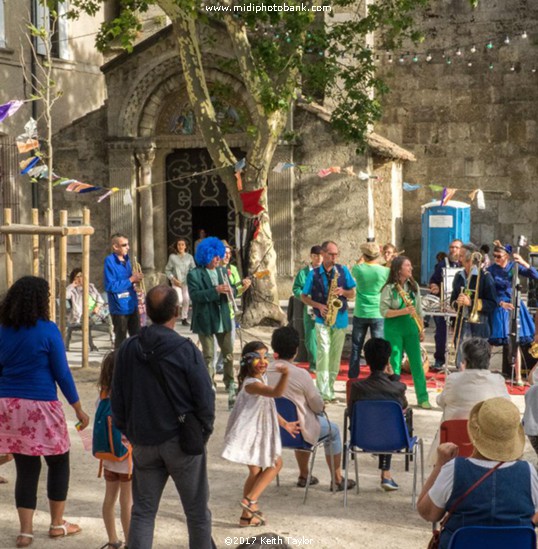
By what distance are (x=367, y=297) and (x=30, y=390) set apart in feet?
17.8

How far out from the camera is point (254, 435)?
7.16m

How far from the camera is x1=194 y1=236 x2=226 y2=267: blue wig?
10.9 m

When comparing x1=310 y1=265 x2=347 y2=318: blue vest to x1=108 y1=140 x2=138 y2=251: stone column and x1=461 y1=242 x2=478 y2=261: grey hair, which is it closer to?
x1=461 y1=242 x2=478 y2=261: grey hair

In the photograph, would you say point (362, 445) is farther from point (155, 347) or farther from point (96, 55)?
point (96, 55)

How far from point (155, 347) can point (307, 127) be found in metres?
14.8

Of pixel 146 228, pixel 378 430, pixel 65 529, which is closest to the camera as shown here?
pixel 65 529

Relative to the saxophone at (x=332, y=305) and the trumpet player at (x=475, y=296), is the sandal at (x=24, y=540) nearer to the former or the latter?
the saxophone at (x=332, y=305)

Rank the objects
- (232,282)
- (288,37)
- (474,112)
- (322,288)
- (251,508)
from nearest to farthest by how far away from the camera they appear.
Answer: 1. (251,508)
2. (322,288)
3. (232,282)
4. (288,37)
5. (474,112)

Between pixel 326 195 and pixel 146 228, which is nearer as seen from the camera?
pixel 326 195

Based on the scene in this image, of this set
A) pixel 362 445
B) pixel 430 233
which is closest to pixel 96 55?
pixel 430 233

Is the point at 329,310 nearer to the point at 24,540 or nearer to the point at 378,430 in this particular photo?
the point at 378,430

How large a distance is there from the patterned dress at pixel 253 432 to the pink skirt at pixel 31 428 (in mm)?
1117

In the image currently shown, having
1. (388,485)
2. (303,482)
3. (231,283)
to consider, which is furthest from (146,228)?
(388,485)

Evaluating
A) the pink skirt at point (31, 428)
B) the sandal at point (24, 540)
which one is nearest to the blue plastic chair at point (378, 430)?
the pink skirt at point (31, 428)
